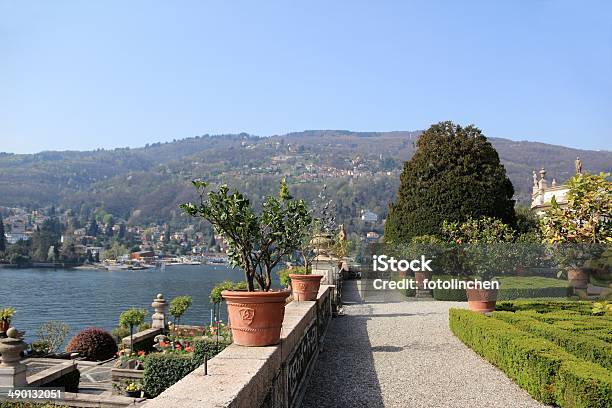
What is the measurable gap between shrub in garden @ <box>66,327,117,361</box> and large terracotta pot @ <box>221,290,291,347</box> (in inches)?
413

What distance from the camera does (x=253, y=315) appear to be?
4.27 metres

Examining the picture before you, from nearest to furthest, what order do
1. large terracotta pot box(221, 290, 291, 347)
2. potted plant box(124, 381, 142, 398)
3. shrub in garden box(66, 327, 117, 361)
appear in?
large terracotta pot box(221, 290, 291, 347)
potted plant box(124, 381, 142, 398)
shrub in garden box(66, 327, 117, 361)

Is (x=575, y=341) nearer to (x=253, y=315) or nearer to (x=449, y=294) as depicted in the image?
(x=253, y=315)

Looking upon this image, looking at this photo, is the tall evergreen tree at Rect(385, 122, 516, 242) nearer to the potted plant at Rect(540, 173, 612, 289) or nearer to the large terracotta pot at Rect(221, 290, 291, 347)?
the potted plant at Rect(540, 173, 612, 289)

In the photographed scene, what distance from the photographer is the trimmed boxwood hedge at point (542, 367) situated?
5571 mm

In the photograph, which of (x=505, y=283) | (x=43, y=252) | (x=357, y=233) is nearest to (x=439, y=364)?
(x=505, y=283)

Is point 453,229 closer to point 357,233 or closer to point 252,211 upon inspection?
point 252,211

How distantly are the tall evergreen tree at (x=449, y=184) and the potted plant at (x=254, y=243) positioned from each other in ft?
72.3

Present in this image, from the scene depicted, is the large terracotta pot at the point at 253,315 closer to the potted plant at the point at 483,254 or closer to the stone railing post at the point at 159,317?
the potted plant at the point at 483,254

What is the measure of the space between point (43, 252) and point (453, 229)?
96218mm

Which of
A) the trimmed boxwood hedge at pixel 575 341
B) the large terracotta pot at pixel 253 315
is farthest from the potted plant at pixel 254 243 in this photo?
the trimmed boxwood hedge at pixel 575 341

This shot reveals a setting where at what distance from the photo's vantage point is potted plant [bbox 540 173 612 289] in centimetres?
1592

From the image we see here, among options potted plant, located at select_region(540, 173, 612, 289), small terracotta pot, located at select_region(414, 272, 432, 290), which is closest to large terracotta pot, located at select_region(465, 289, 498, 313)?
potted plant, located at select_region(540, 173, 612, 289)

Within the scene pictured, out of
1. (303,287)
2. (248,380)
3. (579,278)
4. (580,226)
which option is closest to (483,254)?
(579,278)
